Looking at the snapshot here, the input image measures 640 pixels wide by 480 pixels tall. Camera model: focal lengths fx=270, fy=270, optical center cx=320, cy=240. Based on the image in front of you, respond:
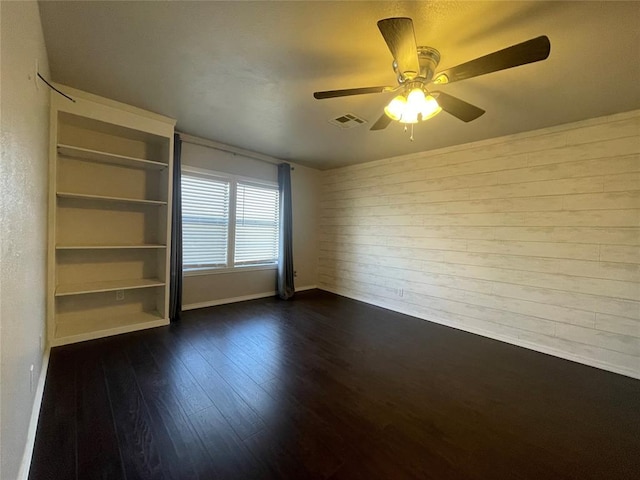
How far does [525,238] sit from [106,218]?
474 centimetres

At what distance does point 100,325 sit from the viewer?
9.63 feet

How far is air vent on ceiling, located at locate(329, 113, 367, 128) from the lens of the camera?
279cm

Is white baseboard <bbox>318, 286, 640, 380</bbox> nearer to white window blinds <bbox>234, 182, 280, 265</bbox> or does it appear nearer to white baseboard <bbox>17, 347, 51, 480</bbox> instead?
white window blinds <bbox>234, 182, 280, 265</bbox>

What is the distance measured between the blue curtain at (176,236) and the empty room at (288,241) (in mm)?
33

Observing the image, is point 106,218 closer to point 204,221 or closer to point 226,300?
point 204,221

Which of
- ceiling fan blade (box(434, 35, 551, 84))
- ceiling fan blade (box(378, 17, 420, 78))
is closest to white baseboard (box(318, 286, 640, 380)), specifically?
ceiling fan blade (box(434, 35, 551, 84))

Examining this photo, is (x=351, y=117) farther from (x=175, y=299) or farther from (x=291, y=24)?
(x=175, y=299)

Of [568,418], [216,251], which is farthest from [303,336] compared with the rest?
[568,418]

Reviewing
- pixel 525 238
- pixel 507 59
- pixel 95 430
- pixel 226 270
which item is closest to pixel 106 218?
pixel 226 270

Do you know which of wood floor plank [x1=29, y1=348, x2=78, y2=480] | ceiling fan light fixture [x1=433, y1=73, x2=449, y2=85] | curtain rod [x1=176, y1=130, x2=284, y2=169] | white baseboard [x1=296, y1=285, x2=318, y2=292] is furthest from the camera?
white baseboard [x1=296, y1=285, x2=318, y2=292]

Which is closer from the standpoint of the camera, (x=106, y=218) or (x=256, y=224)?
(x=106, y=218)

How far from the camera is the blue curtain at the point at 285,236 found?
4625mm

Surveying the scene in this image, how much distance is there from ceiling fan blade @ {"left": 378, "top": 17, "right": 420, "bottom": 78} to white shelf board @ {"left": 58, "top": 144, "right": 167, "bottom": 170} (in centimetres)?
278

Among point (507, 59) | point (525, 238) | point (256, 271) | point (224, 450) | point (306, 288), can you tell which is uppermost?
point (507, 59)
